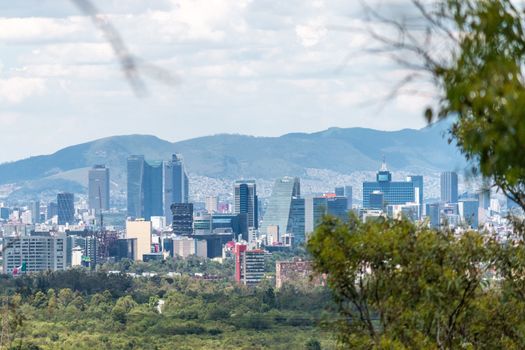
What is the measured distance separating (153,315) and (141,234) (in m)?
92.8

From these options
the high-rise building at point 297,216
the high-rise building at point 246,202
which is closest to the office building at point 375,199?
the high-rise building at point 297,216

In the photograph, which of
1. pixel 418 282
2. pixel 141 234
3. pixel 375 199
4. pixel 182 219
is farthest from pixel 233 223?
pixel 418 282

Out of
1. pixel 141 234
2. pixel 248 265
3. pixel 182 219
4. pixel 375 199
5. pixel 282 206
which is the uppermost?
pixel 375 199

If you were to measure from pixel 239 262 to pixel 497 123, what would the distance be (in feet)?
372

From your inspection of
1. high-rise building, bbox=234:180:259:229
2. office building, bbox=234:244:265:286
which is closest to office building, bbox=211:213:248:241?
high-rise building, bbox=234:180:259:229

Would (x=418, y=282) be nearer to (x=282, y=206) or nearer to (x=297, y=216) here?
(x=297, y=216)

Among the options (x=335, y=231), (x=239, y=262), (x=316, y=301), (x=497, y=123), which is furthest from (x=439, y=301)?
(x=239, y=262)

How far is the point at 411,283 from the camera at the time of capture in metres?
13.5

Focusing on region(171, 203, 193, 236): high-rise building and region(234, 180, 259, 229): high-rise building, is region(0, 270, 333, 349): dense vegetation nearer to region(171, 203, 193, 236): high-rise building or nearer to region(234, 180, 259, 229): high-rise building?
region(171, 203, 193, 236): high-rise building

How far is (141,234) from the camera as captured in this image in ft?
A: 530

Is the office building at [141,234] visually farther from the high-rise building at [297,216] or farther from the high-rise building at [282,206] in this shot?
the high-rise building at [282,206]

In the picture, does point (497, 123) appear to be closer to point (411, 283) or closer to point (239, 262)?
point (411, 283)

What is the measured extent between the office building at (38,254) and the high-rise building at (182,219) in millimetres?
30617

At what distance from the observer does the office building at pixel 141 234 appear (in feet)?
507
